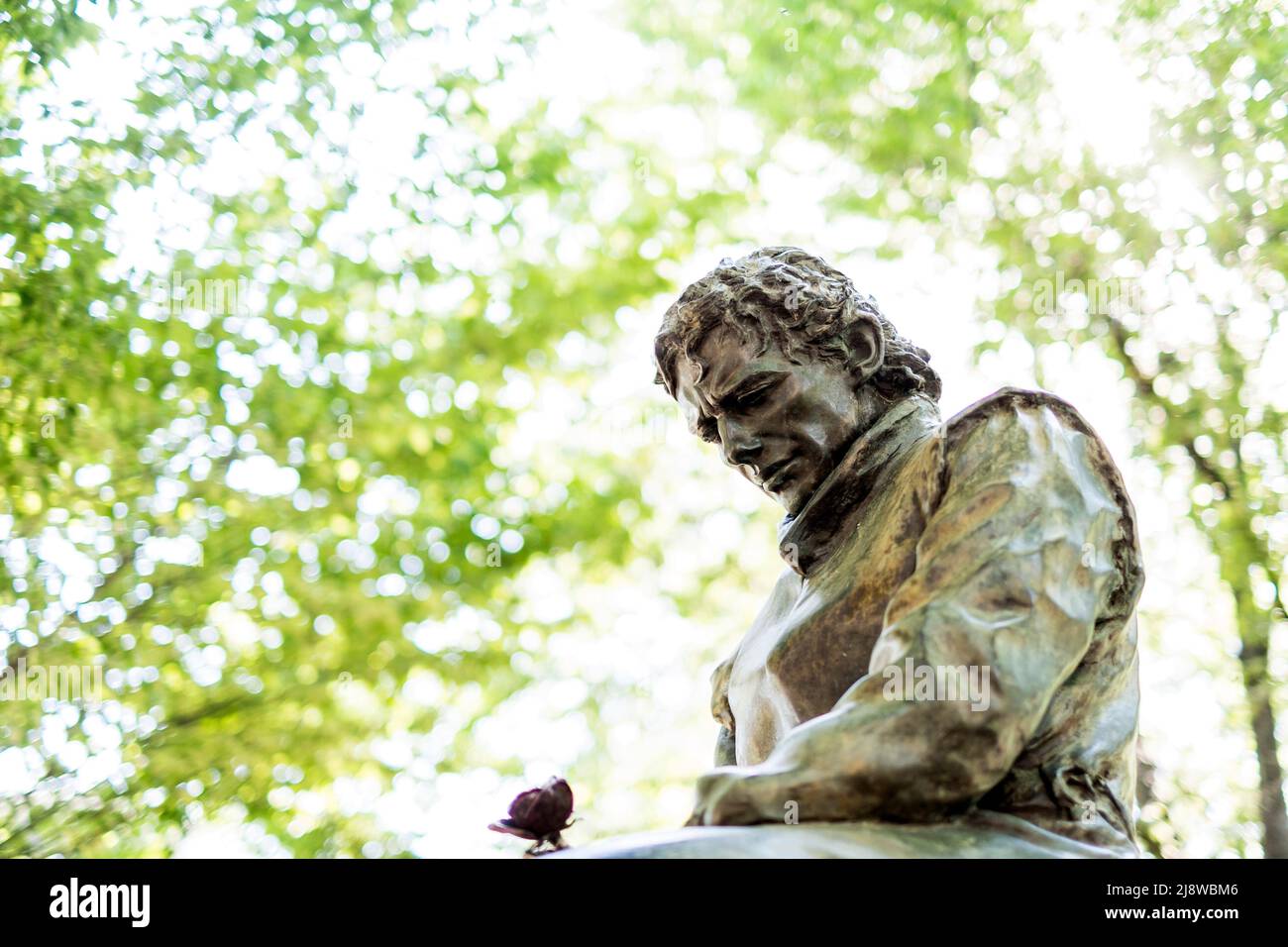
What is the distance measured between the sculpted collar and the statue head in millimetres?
46

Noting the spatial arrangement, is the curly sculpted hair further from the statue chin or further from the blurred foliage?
the blurred foliage

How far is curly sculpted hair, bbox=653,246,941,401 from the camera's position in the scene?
139 inches

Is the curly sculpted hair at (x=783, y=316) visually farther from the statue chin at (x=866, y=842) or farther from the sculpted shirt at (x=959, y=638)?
the statue chin at (x=866, y=842)

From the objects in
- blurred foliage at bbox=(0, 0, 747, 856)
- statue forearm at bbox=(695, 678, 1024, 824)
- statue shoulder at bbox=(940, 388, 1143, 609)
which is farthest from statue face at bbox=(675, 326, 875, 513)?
blurred foliage at bbox=(0, 0, 747, 856)

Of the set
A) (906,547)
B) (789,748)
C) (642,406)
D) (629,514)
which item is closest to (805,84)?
(642,406)

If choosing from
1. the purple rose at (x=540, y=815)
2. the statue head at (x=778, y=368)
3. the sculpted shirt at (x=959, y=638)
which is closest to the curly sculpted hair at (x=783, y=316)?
the statue head at (x=778, y=368)

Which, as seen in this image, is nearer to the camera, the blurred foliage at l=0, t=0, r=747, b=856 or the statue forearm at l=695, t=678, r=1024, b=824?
the statue forearm at l=695, t=678, r=1024, b=824

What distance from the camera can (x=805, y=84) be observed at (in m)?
9.44

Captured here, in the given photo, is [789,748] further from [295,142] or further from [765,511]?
[765,511]

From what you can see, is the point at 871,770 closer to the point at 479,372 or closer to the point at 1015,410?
the point at 1015,410

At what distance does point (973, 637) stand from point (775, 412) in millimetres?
891

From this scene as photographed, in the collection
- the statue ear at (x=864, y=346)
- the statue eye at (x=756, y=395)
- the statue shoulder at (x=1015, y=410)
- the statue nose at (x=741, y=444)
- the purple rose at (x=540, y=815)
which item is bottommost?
the purple rose at (x=540, y=815)

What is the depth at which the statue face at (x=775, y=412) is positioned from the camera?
3.49 meters
